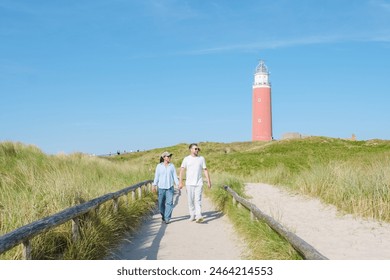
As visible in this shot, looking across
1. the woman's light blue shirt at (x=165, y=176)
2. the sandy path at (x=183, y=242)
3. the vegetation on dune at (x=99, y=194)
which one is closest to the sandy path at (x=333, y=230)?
the vegetation on dune at (x=99, y=194)

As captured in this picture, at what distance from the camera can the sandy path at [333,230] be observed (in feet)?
26.5

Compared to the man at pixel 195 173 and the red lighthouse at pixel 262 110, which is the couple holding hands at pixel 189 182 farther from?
the red lighthouse at pixel 262 110

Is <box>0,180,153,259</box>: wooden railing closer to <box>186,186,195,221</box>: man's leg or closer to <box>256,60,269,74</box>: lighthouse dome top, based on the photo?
<box>186,186,195,221</box>: man's leg

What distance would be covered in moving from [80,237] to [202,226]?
15.1 ft

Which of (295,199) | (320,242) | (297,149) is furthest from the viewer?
(297,149)

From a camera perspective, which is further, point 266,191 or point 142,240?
point 266,191

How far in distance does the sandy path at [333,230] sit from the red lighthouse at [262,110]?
6211cm

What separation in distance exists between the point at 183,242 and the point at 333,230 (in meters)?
3.27

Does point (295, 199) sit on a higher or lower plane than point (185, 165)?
lower

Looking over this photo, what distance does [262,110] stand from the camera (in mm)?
76500
